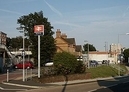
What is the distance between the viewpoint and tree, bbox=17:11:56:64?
76.8 m

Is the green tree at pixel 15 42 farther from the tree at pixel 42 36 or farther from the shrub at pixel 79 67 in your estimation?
the shrub at pixel 79 67

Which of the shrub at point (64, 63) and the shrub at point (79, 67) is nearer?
the shrub at point (64, 63)

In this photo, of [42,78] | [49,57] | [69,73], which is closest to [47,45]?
[49,57]

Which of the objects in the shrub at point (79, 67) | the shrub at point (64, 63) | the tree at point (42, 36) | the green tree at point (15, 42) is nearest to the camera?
the shrub at point (64, 63)

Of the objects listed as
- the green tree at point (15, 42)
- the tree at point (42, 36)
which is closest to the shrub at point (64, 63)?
the tree at point (42, 36)

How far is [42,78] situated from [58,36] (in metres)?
78.5

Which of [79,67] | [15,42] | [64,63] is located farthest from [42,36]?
[15,42]

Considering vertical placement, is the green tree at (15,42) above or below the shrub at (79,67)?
above

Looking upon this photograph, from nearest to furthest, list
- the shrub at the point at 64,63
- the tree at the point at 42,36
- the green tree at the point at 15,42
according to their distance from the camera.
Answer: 1. the shrub at the point at 64,63
2. the tree at the point at 42,36
3. the green tree at the point at 15,42

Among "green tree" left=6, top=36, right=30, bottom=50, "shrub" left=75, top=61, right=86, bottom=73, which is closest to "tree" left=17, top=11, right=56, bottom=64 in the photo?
"shrub" left=75, top=61, right=86, bottom=73

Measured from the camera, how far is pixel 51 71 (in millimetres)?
35719

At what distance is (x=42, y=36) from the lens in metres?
77.4

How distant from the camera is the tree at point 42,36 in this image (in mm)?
76812

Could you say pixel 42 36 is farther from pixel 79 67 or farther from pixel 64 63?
pixel 64 63
